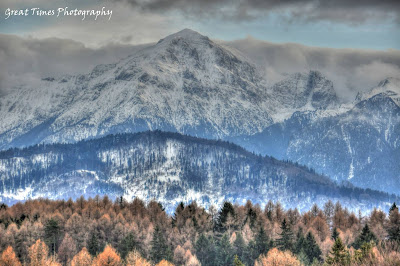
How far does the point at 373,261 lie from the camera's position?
125 meters

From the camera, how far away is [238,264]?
181 m

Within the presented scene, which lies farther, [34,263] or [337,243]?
[34,263]

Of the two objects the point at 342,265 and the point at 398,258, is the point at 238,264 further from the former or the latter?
the point at 398,258

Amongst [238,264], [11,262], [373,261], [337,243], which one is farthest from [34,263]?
[373,261]

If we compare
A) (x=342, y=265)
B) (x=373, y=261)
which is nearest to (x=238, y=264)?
(x=342, y=265)

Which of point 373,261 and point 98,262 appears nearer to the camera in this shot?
point 373,261

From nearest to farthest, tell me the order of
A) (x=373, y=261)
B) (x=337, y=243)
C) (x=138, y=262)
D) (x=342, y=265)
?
(x=373, y=261), (x=342, y=265), (x=337, y=243), (x=138, y=262)

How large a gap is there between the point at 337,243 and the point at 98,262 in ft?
180

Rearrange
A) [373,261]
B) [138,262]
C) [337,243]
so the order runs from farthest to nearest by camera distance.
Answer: [138,262]
[337,243]
[373,261]

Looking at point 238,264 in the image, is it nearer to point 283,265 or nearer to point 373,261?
point 283,265

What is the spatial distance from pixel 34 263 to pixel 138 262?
23462 mm

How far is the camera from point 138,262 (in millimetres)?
194125

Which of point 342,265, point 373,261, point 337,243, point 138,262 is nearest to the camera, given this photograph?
point 373,261

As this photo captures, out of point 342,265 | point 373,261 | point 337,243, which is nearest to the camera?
point 373,261
